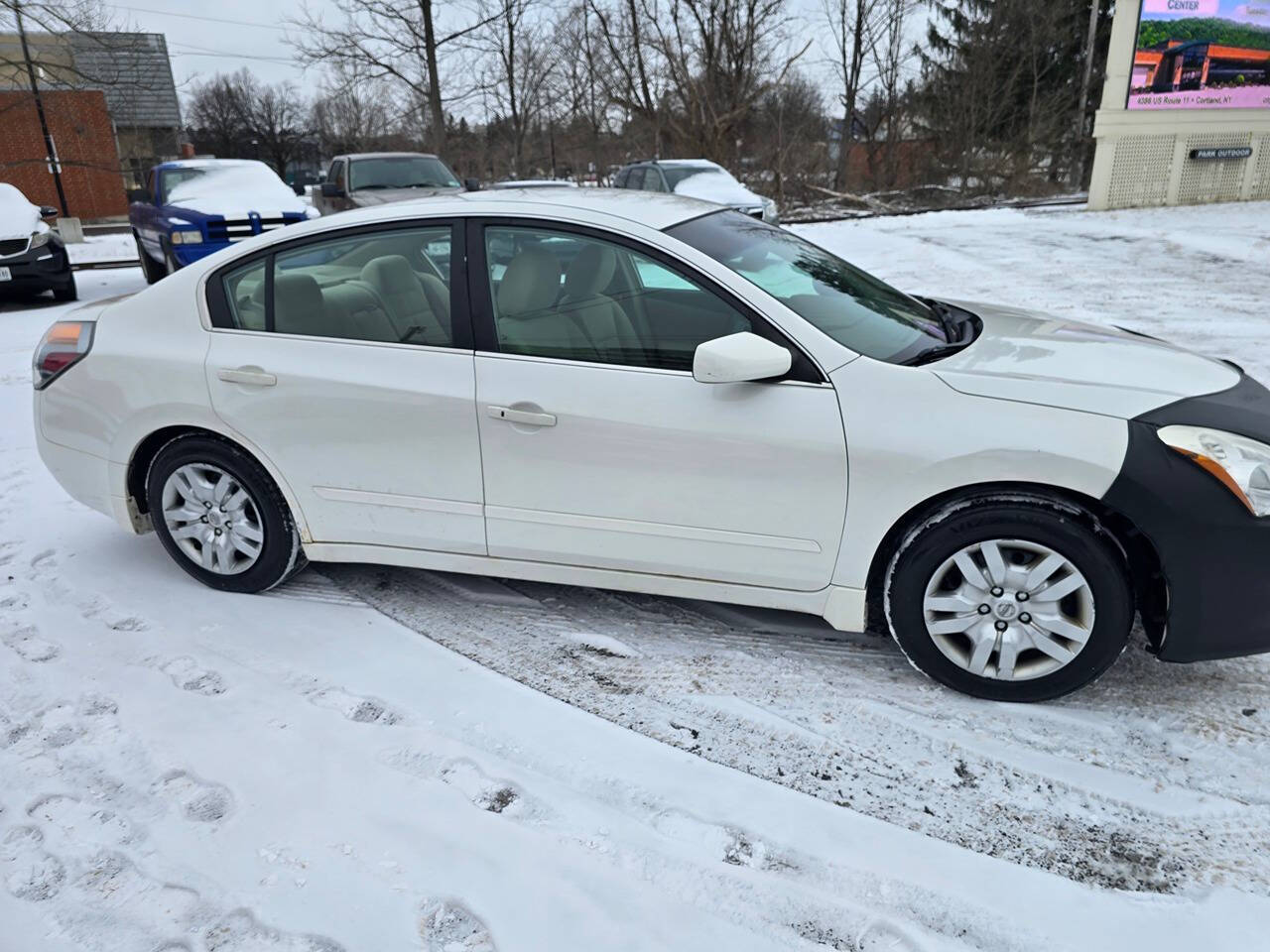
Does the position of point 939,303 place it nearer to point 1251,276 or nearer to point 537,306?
point 537,306

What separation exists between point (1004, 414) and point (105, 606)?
361cm

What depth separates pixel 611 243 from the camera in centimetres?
326

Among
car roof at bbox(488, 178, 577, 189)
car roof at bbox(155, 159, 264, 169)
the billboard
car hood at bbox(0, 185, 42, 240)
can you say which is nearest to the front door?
car roof at bbox(488, 178, 577, 189)

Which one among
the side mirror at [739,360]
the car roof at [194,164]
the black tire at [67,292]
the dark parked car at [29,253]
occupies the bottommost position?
the black tire at [67,292]

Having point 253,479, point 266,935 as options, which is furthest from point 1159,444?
point 253,479

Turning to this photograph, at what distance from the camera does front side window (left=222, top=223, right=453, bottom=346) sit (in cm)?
341

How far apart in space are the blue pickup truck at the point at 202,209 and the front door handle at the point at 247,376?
851cm

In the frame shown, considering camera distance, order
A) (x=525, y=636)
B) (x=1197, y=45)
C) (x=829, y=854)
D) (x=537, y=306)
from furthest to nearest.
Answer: (x=1197, y=45) → (x=525, y=636) → (x=537, y=306) → (x=829, y=854)

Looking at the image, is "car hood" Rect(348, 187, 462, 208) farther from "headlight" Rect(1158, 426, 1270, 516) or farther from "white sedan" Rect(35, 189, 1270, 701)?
"headlight" Rect(1158, 426, 1270, 516)

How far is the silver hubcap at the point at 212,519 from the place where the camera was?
3.76m

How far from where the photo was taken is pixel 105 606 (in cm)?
380

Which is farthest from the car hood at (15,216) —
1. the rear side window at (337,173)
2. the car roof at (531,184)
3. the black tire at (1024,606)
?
the black tire at (1024,606)

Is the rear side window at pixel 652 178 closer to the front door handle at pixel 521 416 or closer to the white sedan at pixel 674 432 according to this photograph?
the white sedan at pixel 674 432

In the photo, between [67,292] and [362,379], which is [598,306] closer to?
[362,379]
